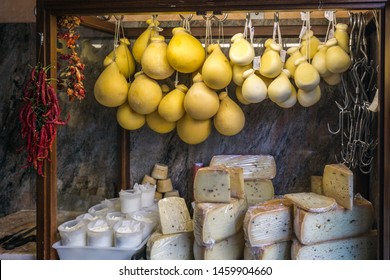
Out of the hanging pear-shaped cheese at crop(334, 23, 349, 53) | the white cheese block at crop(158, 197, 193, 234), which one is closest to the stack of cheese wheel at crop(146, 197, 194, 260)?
the white cheese block at crop(158, 197, 193, 234)

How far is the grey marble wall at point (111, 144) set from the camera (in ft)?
5.60

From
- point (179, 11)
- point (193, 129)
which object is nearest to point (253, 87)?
point (193, 129)

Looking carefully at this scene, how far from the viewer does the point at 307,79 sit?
4.68 feet

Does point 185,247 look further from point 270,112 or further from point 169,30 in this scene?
point 169,30

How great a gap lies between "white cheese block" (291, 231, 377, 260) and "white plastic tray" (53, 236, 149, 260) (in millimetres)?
530

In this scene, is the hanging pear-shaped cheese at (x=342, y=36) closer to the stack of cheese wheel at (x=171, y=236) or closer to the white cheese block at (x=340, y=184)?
the white cheese block at (x=340, y=184)

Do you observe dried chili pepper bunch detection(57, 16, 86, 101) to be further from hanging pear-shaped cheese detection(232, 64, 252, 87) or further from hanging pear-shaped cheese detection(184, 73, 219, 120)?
hanging pear-shaped cheese detection(232, 64, 252, 87)

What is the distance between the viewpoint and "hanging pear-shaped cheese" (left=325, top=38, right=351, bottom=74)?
1.41 meters

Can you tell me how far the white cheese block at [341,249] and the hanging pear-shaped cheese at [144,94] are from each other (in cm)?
74

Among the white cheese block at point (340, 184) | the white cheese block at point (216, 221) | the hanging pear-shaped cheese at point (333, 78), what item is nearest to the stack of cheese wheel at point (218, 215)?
the white cheese block at point (216, 221)

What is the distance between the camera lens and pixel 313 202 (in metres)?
1.27

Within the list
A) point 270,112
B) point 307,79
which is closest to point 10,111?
point 270,112

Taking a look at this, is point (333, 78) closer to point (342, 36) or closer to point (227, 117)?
point (342, 36)

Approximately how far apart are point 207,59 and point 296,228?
2.22 ft
